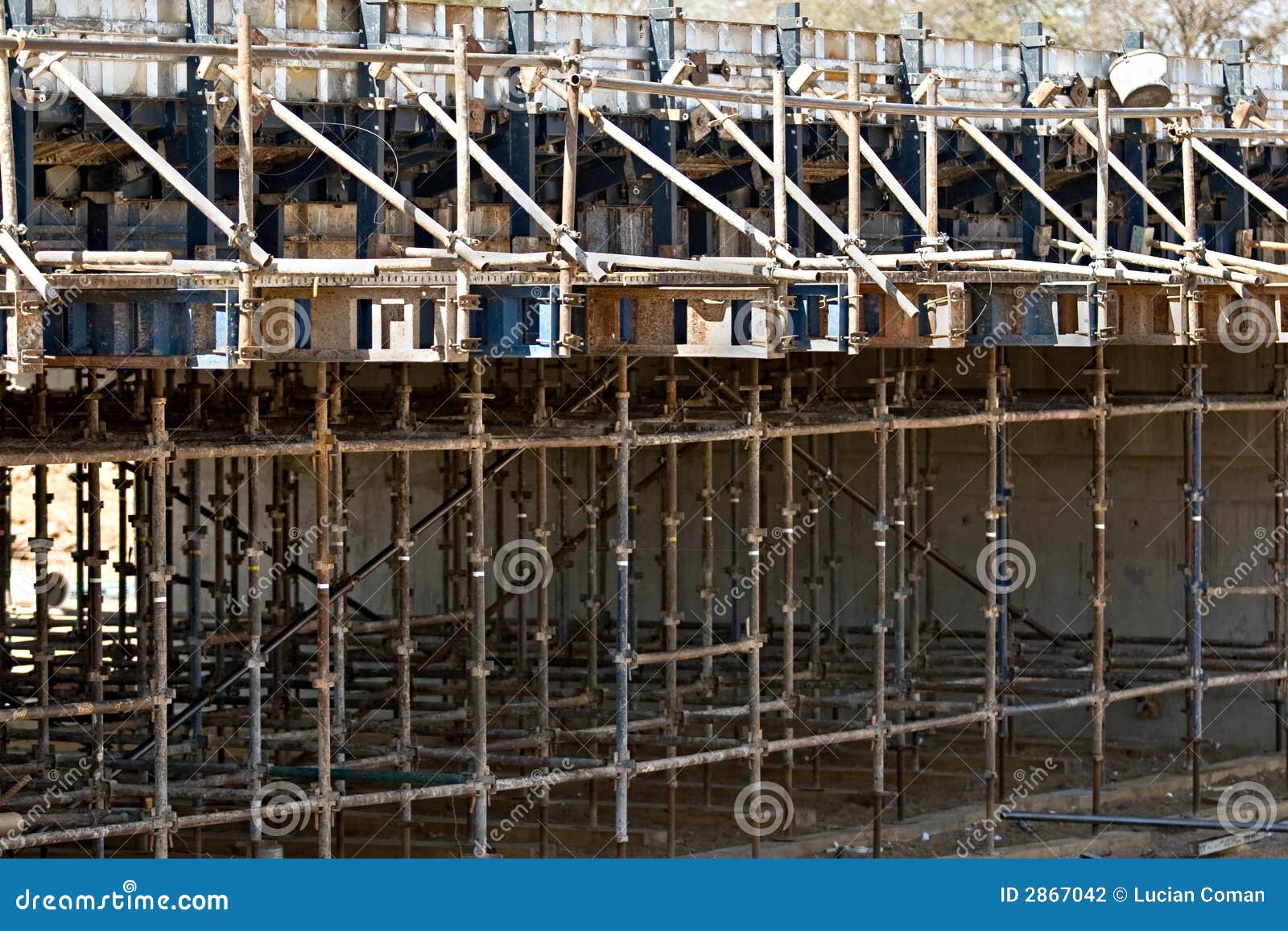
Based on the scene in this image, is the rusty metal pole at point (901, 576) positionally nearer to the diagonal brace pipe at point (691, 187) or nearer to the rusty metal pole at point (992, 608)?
the rusty metal pole at point (992, 608)

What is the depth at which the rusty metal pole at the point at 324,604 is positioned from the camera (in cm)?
1436

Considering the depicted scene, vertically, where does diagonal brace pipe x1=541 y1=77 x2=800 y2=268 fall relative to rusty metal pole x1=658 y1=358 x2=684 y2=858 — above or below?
above

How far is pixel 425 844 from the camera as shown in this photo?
692 inches

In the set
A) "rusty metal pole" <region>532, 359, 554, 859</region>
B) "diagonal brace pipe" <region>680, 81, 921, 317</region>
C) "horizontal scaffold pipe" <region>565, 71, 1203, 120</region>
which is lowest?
"rusty metal pole" <region>532, 359, 554, 859</region>

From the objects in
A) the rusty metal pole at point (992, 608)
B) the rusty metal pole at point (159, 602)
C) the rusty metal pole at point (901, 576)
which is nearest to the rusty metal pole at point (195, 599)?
the rusty metal pole at point (159, 602)

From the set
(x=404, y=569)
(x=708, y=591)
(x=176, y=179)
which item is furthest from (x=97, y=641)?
(x=708, y=591)

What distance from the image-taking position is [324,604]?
48.1 feet

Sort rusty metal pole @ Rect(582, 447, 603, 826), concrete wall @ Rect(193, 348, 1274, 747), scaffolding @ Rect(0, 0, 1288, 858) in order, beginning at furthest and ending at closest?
concrete wall @ Rect(193, 348, 1274, 747)
rusty metal pole @ Rect(582, 447, 603, 826)
scaffolding @ Rect(0, 0, 1288, 858)

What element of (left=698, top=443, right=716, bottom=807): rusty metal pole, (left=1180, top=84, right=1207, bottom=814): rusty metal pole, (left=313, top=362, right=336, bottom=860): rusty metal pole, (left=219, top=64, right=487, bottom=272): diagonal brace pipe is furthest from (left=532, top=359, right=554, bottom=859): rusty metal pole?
(left=1180, top=84, right=1207, bottom=814): rusty metal pole

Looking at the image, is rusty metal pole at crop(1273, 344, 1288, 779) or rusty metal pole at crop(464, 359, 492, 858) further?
rusty metal pole at crop(1273, 344, 1288, 779)

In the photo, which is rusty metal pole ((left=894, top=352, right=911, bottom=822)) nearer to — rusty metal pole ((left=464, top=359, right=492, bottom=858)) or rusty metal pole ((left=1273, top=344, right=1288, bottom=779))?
rusty metal pole ((left=1273, top=344, right=1288, bottom=779))

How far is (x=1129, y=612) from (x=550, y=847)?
760 centimetres

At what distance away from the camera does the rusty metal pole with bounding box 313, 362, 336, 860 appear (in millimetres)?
14359

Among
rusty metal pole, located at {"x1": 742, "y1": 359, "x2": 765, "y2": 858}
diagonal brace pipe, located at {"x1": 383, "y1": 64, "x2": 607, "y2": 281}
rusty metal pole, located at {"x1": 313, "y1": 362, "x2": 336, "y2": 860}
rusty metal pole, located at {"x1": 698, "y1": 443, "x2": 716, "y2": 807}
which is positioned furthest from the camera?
rusty metal pole, located at {"x1": 698, "y1": 443, "x2": 716, "y2": 807}
